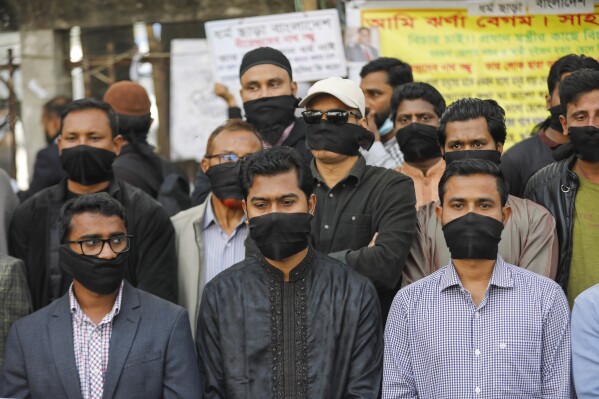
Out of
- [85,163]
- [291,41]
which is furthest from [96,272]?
[291,41]

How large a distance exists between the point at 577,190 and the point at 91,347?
273 centimetres

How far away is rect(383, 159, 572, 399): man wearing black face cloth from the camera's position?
16.4ft

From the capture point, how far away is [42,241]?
6254 millimetres

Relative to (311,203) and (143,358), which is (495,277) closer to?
(311,203)

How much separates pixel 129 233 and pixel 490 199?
2081 mm

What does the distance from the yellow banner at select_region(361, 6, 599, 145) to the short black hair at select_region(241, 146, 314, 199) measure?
3.33 m

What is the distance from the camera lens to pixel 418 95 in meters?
6.79

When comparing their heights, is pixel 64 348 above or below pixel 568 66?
below

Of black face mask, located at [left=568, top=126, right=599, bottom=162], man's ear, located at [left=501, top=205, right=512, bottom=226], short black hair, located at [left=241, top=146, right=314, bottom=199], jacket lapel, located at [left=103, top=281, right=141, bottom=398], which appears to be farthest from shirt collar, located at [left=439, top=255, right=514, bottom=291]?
jacket lapel, located at [left=103, top=281, right=141, bottom=398]

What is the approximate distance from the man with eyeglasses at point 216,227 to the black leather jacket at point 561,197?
66.1 inches

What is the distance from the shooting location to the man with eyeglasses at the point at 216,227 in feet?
20.6

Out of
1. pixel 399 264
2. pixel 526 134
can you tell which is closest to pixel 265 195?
pixel 399 264

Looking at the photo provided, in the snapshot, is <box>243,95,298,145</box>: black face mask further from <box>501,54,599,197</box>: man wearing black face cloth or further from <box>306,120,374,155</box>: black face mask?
<box>501,54,599,197</box>: man wearing black face cloth

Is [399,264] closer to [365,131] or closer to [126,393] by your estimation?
[365,131]
